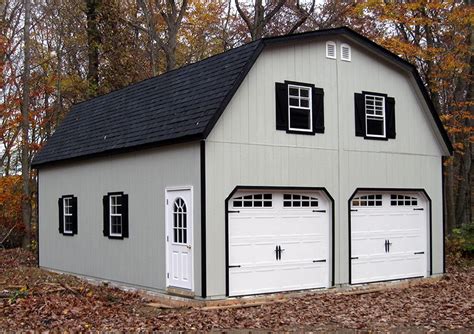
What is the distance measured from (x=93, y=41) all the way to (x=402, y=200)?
17523mm

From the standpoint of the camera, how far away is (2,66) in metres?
26.2

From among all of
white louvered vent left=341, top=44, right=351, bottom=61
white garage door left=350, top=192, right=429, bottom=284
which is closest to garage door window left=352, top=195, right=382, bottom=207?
white garage door left=350, top=192, right=429, bottom=284

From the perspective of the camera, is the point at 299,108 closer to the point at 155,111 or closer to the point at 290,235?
the point at 290,235

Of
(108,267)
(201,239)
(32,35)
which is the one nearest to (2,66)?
(32,35)

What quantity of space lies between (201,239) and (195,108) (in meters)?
2.96

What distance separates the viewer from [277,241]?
14117 mm

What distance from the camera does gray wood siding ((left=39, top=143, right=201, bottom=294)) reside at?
1383cm

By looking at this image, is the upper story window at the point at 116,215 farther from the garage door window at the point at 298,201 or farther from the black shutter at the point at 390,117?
the black shutter at the point at 390,117

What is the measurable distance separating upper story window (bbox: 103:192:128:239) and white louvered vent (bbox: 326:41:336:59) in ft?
20.3

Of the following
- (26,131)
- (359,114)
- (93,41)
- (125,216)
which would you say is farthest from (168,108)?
(93,41)

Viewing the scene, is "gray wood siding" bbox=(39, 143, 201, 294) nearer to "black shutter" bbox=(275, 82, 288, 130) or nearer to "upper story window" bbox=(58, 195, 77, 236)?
"upper story window" bbox=(58, 195, 77, 236)

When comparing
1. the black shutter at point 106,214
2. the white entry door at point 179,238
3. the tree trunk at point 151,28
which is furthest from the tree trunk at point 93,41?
the white entry door at point 179,238

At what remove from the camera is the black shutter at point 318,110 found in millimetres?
14867

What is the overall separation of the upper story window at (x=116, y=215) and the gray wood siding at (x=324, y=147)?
3.64 metres
